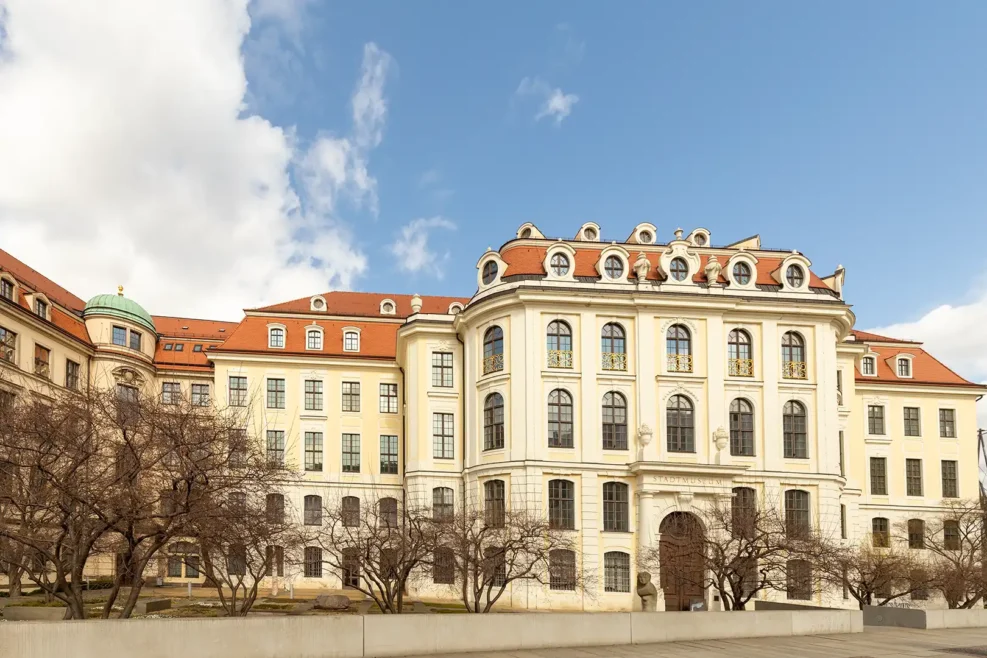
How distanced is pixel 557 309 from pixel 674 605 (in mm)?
14634

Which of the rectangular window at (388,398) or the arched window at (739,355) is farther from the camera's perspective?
the rectangular window at (388,398)

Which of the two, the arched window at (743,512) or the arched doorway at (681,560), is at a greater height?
the arched window at (743,512)

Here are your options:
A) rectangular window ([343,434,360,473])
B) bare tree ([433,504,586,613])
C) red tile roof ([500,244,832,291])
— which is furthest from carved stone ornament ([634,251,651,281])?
rectangular window ([343,434,360,473])

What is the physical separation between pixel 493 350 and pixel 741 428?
12248mm

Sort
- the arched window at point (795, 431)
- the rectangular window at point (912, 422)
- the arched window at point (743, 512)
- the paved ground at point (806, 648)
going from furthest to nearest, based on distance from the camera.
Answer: the rectangular window at point (912, 422)
the arched window at point (795, 431)
the arched window at point (743, 512)
the paved ground at point (806, 648)

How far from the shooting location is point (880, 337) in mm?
63938

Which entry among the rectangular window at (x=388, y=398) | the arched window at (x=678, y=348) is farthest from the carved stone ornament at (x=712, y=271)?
the rectangular window at (x=388, y=398)

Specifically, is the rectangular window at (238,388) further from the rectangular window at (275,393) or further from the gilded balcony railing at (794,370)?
the gilded balcony railing at (794,370)

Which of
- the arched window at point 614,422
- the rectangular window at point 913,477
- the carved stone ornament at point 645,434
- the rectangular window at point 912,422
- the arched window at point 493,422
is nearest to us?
the carved stone ornament at point 645,434

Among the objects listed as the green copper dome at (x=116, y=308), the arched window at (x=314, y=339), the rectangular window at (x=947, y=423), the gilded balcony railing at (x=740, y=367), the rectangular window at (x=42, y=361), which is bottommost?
the rectangular window at (x=947, y=423)

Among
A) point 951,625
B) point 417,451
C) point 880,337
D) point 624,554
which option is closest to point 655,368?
point 624,554

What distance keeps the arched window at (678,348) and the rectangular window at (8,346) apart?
2978cm

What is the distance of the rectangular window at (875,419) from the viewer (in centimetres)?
5956

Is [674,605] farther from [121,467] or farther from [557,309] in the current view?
[121,467]
